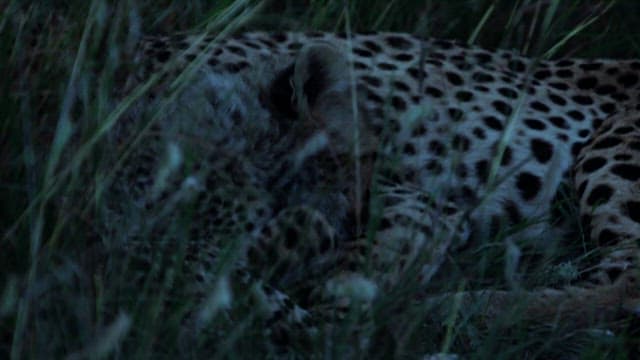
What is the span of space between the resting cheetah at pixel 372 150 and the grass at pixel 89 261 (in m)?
0.20

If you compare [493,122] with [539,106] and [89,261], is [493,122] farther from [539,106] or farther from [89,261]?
[89,261]

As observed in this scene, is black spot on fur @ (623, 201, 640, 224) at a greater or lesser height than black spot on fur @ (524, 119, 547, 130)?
lesser

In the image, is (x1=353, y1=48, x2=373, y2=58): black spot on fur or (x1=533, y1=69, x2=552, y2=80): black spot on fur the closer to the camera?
(x1=353, y1=48, x2=373, y2=58): black spot on fur

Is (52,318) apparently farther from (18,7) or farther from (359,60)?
(359,60)

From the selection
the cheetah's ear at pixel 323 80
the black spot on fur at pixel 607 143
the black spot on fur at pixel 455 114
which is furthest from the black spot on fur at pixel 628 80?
the cheetah's ear at pixel 323 80

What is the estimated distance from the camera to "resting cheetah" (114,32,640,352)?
3.36 m

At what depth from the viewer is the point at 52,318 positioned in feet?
7.63

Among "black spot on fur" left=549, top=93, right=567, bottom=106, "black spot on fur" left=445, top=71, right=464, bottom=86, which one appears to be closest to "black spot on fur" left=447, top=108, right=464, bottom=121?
"black spot on fur" left=445, top=71, right=464, bottom=86

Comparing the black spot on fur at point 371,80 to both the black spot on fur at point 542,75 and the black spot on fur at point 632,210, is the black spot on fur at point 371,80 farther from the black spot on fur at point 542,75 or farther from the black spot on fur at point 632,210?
the black spot on fur at point 632,210

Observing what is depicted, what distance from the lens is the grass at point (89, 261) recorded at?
2289 mm

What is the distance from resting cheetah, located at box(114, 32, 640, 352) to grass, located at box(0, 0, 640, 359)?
20 centimetres

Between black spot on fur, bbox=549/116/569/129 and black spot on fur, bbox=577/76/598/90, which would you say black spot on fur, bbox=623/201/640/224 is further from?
black spot on fur, bbox=577/76/598/90

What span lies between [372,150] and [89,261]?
60.0 inches

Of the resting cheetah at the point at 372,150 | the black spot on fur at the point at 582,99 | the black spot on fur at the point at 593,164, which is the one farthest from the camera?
the black spot on fur at the point at 582,99
